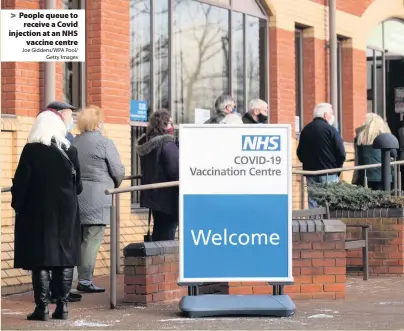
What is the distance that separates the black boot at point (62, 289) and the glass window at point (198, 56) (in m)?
6.73

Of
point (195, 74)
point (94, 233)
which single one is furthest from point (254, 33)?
point (94, 233)

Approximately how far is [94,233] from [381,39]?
13049 mm

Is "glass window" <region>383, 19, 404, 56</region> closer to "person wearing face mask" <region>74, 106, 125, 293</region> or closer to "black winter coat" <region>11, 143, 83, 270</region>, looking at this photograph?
"person wearing face mask" <region>74, 106, 125, 293</region>

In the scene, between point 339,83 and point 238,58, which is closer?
point 238,58

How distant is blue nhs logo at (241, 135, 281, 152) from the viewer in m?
9.78

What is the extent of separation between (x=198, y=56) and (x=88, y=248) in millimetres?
6180

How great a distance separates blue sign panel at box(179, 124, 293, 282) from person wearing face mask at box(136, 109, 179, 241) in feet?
6.25

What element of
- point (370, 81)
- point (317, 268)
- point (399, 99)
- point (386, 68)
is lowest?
point (317, 268)

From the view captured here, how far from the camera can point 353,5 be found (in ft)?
71.1

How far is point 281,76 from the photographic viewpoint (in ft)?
63.6

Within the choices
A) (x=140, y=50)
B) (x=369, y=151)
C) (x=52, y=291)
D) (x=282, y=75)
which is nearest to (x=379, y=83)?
(x=282, y=75)

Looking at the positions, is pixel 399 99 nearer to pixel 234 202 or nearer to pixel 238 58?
pixel 238 58
